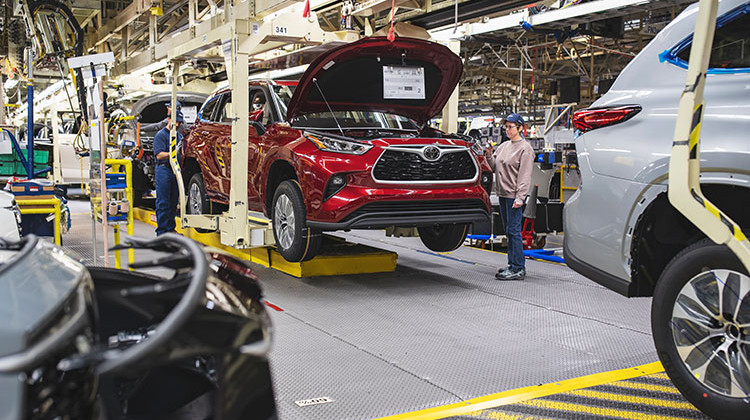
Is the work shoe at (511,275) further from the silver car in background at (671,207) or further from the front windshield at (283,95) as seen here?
the silver car in background at (671,207)

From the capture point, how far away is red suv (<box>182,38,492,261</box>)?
195 inches

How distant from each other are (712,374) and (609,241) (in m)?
0.71

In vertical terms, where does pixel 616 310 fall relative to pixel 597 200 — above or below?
below

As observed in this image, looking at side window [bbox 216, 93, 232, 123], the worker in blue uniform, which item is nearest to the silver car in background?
side window [bbox 216, 93, 232, 123]

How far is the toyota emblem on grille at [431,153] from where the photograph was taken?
200 inches

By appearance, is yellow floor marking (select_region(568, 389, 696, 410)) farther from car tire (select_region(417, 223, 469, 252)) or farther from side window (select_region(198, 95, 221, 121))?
side window (select_region(198, 95, 221, 121))

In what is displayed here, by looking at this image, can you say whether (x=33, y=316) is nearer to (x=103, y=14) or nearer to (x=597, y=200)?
(x=597, y=200)

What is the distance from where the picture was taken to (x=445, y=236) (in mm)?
6035

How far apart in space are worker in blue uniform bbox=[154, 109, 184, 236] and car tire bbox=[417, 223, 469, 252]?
3.36 meters

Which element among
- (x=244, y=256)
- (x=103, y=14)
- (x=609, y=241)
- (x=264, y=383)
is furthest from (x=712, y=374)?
(x=103, y=14)

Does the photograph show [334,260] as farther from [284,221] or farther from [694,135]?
[694,135]

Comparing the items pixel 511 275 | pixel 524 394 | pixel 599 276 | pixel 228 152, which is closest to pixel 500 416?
pixel 524 394

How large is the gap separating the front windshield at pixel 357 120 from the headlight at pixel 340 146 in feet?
2.10

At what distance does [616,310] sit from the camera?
484 centimetres
